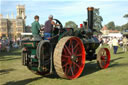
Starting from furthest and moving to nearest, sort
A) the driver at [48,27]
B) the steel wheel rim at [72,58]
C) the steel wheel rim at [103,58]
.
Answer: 1. the steel wheel rim at [103,58]
2. the driver at [48,27]
3. the steel wheel rim at [72,58]

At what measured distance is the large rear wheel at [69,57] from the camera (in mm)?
4982

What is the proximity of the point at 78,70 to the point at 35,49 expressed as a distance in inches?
64.0

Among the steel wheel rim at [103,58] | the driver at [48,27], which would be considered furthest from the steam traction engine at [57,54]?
the steel wheel rim at [103,58]

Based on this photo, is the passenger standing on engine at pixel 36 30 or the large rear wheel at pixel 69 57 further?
the passenger standing on engine at pixel 36 30

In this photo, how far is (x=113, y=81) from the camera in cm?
516

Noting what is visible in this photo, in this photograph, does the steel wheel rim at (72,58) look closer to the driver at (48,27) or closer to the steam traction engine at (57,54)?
the steam traction engine at (57,54)

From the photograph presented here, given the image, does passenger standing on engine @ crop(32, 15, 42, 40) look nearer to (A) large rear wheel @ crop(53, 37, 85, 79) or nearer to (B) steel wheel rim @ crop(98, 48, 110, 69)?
(A) large rear wheel @ crop(53, 37, 85, 79)

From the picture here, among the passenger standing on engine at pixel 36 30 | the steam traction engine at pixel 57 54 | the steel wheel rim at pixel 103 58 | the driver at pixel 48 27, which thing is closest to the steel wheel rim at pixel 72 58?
the steam traction engine at pixel 57 54

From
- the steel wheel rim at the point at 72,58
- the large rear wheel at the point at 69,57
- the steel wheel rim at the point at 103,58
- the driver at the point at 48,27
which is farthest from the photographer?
the steel wheel rim at the point at 103,58

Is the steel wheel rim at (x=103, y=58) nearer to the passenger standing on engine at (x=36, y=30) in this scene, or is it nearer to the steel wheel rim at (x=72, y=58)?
the steel wheel rim at (x=72, y=58)

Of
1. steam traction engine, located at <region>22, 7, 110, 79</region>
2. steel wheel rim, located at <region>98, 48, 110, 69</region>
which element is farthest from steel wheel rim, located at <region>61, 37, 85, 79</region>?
steel wheel rim, located at <region>98, 48, 110, 69</region>

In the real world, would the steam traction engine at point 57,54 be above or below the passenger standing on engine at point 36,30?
below

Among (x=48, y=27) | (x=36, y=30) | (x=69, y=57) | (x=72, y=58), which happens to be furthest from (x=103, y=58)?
(x=36, y=30)

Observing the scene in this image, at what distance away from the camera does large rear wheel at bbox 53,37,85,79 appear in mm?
4982
